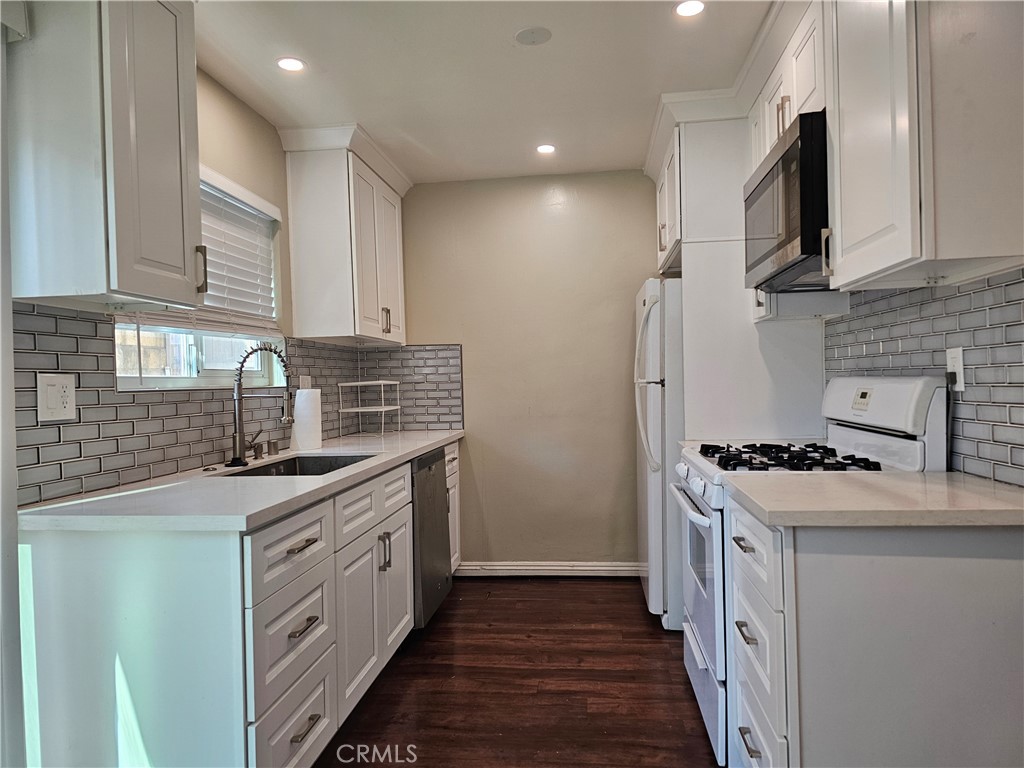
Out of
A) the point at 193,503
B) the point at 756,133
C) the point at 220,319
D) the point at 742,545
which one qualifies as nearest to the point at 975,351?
the point at 742,545

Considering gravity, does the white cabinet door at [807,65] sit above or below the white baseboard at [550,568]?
above

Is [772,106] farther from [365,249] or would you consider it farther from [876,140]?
[365,249]

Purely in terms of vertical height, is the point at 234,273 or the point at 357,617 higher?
the point at 234,273

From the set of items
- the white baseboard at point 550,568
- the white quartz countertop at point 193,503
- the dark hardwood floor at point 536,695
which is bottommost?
the dark hardwood floor at point 536,695

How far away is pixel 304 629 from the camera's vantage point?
5.61ft

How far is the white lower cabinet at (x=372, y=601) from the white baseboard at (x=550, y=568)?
3.63ft

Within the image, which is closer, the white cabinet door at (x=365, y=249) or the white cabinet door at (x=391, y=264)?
the white cabinet door at (x=365, y=249)

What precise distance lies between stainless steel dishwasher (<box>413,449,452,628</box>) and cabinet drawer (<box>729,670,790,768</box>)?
4.96ft

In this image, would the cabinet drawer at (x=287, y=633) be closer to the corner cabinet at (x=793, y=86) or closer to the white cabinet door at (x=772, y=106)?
the corner cabinet at (x=793, y=86)

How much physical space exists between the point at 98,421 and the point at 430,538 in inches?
62.8

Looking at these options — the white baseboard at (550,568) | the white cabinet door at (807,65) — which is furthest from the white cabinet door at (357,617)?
the white cabinet door at (807,65)

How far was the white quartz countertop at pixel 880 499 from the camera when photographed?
1.25 metres

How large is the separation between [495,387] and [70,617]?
2.63 m

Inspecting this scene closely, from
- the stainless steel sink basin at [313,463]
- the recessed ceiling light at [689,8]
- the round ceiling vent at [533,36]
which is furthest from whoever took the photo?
the stainless steel sink basin at [313,463]
